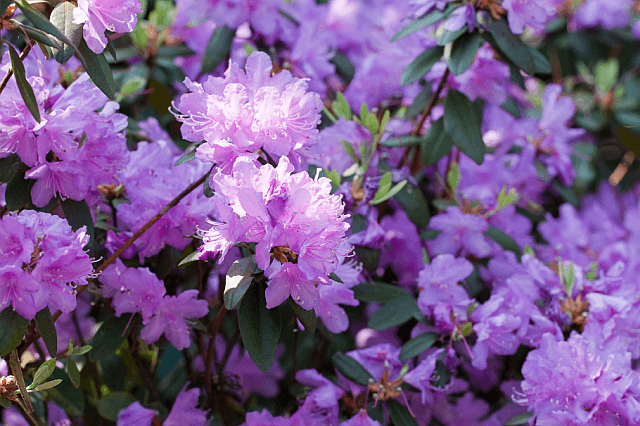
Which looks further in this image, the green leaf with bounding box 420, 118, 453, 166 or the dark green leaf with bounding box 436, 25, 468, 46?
the green leaf with bounding box 420, 118, 453, 166

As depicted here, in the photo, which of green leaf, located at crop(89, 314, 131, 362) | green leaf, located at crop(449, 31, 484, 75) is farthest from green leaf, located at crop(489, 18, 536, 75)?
green leaf, located at crop(89, 314, 131, 362)

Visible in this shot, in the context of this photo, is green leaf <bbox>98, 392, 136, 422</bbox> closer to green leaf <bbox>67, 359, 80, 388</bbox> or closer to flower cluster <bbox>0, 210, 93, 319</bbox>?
green leaf <bbox>67, 359, 80, 388</bbox>

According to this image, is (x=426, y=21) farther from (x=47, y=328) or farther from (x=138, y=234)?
(x=47, y=328)

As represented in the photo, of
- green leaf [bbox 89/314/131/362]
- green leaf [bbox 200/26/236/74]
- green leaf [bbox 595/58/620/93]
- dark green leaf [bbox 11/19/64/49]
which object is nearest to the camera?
dark green leaf [bbox 11/19/64/49]

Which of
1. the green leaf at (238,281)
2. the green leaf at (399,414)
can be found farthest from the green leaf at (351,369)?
the green leaf at (238,281)

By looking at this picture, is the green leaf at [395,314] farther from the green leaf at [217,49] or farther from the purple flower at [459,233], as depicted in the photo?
the green leaf at [217,49]

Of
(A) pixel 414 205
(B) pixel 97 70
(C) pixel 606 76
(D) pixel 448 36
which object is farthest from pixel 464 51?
(C) pixel 606 76

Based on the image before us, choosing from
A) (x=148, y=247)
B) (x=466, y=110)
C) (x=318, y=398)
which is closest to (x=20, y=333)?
(x=148, y=247)
